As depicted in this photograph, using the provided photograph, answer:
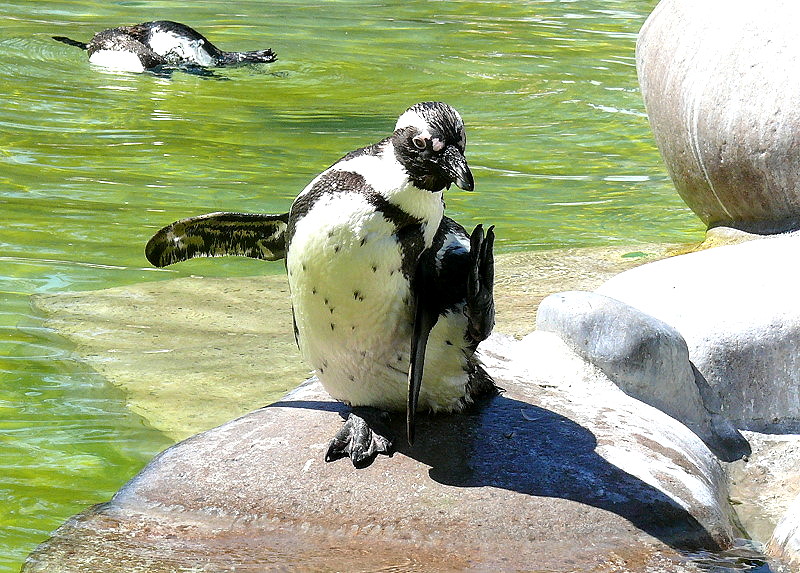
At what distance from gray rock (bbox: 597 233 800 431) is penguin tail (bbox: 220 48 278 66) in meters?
8.71

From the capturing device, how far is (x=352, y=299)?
374 centimetres

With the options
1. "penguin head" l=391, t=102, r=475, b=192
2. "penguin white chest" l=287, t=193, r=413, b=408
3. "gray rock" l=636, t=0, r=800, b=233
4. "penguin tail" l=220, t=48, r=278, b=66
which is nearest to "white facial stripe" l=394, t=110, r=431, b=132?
"penguin head" l=391, t=102, r=475, b=192

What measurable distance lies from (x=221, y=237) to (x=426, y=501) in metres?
1.18

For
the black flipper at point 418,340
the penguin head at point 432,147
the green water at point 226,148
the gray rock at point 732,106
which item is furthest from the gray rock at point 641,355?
the gray rock at point 732,106

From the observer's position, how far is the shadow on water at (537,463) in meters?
3.82

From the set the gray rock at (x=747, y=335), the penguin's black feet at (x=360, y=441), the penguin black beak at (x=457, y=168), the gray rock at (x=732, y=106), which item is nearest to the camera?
the penguin black beak at (x=457, y=168)

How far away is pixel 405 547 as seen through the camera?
3.61 metres

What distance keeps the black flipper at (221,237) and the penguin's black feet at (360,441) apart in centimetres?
66

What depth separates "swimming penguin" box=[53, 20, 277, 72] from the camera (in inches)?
504

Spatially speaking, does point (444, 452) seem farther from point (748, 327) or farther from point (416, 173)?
point (748, 327)

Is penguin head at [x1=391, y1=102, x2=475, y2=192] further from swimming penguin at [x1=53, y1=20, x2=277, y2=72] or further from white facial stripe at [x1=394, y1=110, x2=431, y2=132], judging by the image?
swimming penguin at [x1=53, y1=20, x2=277, y2=72]

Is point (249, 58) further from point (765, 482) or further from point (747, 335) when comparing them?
point (765, 482)

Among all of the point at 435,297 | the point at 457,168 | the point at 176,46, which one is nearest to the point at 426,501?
the point at 435,297

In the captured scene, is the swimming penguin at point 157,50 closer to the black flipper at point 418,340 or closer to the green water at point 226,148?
the green water at point 226,148
